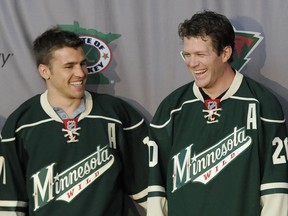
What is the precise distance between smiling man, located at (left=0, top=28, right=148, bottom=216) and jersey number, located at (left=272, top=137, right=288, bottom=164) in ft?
1.62

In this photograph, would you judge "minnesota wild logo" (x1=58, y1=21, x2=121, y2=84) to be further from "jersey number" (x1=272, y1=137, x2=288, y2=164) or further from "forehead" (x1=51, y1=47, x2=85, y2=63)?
"jersey number" (x1=272, y1=137, x2=288, y2=164)

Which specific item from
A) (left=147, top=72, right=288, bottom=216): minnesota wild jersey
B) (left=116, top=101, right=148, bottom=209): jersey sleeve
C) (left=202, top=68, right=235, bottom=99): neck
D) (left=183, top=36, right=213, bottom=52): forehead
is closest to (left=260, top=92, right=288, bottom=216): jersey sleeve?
(left=147, top=72, right=288, bottom=216): minnesota wild jersey

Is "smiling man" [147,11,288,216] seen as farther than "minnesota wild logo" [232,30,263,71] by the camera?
No

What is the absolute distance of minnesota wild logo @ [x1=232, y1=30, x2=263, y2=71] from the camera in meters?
2.17

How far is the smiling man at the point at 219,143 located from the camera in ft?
6.02

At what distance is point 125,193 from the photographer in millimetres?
2146

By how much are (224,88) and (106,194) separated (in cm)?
48

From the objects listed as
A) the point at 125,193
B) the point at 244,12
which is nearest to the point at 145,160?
the point at 125,193

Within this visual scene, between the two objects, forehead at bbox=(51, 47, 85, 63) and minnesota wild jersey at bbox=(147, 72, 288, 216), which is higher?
forehead at bbox=(51, 47, 85, 63)

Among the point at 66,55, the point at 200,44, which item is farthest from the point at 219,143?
the point at 66,55

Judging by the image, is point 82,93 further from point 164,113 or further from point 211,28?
point 211,28

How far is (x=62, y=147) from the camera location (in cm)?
202

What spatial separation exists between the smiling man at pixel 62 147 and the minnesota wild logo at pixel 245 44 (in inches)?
17.9

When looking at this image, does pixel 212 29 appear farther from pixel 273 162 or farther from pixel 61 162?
pixel 61 162
